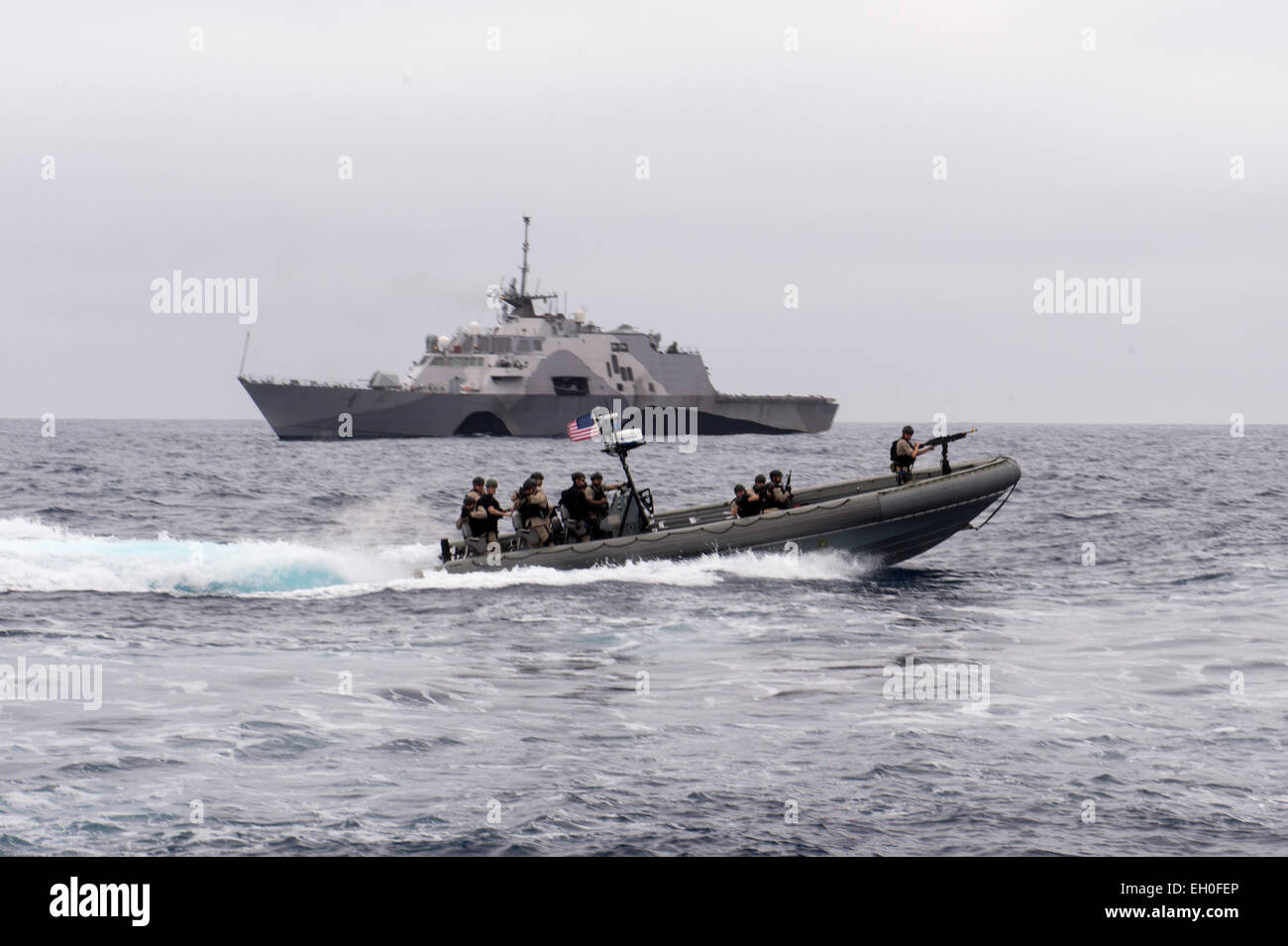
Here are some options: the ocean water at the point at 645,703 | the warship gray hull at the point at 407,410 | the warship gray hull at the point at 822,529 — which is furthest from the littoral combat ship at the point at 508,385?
the warship gray hull at the point at 822,529

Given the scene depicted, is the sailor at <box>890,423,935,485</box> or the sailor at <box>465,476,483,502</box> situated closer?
the sailor at <box>465,476,483,502</box>

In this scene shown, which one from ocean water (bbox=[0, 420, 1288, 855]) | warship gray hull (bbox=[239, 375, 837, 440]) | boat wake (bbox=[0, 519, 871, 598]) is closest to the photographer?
ocean water (bbox=[0, 420, 1288, 855])

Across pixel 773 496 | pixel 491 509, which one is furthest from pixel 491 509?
pixel 773 496

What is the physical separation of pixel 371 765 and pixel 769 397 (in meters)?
82.7

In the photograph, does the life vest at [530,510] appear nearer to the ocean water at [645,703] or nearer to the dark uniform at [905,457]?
the ocean water at [645,703]

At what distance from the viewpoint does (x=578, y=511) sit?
2003cm

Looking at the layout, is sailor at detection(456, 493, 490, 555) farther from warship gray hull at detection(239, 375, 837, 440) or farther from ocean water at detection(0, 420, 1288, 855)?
warship gray hull at detection(239, 375, 837, 440)

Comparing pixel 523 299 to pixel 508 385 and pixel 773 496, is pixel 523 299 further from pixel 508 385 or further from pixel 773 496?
pixel 773 496

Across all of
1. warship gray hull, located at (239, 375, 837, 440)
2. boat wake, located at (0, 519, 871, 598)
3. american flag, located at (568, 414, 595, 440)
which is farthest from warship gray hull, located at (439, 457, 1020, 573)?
warship gray hull, located at (239, 375, 837, 440)

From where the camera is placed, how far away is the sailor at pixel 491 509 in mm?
19188

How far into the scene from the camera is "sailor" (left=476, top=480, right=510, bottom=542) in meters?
19.2

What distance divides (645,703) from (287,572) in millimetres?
9469

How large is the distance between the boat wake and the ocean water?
0.07 m
